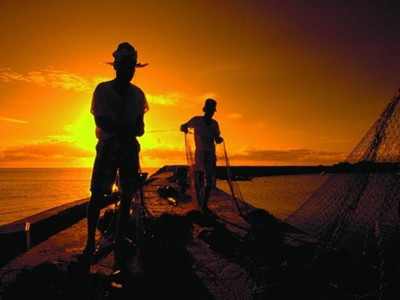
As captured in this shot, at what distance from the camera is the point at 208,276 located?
8.98 ft

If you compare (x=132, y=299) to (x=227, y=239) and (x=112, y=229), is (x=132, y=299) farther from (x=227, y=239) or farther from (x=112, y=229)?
(x=112, y=229)

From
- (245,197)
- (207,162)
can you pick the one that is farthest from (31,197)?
(207,162)

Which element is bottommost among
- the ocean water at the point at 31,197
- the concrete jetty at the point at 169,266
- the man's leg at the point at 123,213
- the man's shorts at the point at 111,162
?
the ocean water at the point at 31,197

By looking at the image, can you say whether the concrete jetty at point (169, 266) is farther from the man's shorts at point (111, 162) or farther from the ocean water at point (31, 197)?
the ocean water at point (31, 197)

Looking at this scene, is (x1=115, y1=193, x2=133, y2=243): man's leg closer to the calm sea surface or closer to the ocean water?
the calm sea surface

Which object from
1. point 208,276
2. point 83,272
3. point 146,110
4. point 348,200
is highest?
point 146,110


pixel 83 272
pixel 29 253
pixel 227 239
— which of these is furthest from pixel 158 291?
pixel 29 253

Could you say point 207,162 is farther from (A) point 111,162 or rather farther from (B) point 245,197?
(B) point 245,197

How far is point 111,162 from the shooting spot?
3.35m

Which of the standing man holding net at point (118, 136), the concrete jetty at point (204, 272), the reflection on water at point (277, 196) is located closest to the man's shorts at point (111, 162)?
the standing man holding net at point (118, 136)

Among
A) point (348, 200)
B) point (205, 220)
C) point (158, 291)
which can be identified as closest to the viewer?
point (158, 291)

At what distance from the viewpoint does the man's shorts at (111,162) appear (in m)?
3.32

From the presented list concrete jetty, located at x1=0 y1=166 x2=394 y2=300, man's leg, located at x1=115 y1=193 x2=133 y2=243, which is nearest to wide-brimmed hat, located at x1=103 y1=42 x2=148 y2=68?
man's leg, located at x1=115 y1=193 x2=133 y2=243

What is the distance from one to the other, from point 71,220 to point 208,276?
4.57 meters
